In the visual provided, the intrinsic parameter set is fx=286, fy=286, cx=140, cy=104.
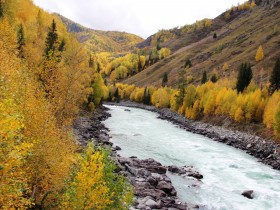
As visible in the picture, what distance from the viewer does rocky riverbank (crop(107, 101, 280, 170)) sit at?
4879cm

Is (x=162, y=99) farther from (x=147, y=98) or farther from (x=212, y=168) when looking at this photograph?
(x=212, y=168)

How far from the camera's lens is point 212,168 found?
41656 millimetres

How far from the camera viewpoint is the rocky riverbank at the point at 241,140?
48794 mm

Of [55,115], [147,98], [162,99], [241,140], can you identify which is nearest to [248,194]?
[55,115]

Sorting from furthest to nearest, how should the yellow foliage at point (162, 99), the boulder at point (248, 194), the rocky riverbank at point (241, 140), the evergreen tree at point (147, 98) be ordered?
the evergreen tree at point (147, 98), the yellow foliage at point (162, 99), the rocky riverbank at point (241, 140), the boulder at point (248, 194)

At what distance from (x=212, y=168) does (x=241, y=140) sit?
21.9 meters

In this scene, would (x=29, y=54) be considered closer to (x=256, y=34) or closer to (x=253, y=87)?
(x=253, y=87)

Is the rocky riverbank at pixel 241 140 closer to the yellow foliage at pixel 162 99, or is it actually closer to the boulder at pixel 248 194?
the boulder at pixel 248 194

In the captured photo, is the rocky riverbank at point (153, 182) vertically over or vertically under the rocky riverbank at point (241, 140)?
under

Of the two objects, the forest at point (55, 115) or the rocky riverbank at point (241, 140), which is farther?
the rocky riverbank at point (241, 140)

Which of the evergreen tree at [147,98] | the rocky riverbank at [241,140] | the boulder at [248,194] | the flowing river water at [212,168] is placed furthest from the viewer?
the evergreen tree at [147,98]

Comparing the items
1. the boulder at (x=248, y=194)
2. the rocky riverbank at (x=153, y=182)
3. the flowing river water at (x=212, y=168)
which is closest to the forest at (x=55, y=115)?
the rocky riverbank at (x=153, y=182)

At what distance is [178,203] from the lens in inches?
1063

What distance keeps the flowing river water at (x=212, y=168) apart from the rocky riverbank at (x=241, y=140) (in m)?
1.92
